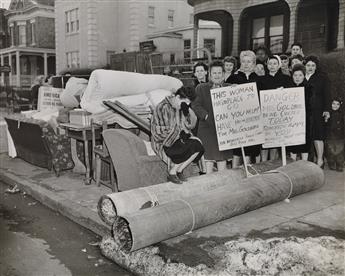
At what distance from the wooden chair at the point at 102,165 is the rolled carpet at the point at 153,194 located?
1.34m

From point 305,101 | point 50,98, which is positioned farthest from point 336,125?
point 50,98

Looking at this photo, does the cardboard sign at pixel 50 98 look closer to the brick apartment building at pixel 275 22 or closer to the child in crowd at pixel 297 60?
the child in crowd at pixel 297 60

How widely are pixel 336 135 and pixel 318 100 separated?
887 mm

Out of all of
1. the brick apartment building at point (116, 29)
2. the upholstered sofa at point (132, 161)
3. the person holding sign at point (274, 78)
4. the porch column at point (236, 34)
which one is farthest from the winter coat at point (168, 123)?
the brick apartment building at point (116, 29)

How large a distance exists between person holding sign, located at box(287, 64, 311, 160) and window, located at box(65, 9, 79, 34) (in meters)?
16.7

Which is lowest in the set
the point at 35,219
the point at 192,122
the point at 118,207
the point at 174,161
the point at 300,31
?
the point at 35,219

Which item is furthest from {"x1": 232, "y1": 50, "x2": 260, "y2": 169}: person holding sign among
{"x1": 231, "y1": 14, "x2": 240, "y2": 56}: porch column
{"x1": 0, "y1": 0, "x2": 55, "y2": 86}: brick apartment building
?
{"x1": 0, "y1": 0, "x2": 55, "y2": 86}: brick apartment building

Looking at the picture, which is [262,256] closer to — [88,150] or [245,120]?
[245,120]

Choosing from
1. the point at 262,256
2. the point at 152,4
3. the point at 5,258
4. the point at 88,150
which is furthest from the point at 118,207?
the point at 152,4

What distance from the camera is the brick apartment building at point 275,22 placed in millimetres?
12359

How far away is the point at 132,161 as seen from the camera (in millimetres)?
5250

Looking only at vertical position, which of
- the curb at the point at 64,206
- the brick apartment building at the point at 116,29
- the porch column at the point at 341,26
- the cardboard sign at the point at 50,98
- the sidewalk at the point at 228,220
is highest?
A: the brick apartment building at the point at 116,29

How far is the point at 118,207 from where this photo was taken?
171 inches

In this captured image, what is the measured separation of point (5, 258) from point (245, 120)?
332cm
